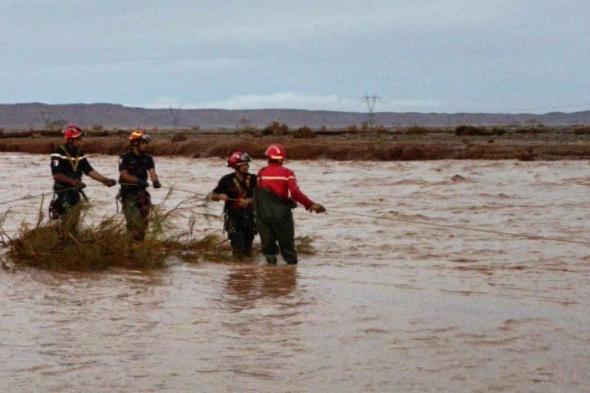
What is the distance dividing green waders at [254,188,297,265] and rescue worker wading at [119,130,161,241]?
59.0 inches

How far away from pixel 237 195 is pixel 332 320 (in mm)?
4021

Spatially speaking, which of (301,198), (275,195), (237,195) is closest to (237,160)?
(237,195)

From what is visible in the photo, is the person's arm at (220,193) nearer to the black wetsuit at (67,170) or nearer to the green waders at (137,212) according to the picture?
the green waders at (137,212)

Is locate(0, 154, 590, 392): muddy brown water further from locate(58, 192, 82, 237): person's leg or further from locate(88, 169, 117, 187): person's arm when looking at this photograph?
locate(88, 169, 117, 187): person's arm

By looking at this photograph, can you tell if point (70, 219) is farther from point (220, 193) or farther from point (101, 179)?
point (220, 193)

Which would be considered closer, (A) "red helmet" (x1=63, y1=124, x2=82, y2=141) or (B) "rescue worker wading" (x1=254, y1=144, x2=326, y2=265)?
(B) "rescue worker wading" (x1=254, y1=144, x2=326, y2=265)

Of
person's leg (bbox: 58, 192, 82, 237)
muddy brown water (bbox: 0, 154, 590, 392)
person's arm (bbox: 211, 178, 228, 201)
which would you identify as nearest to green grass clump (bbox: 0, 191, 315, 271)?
person's leg (bbox: 58, 192, 82, 237)

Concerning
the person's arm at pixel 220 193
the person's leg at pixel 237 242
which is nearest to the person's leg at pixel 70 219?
the person's arm at pixel 220 193

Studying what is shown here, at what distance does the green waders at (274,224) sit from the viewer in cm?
1395

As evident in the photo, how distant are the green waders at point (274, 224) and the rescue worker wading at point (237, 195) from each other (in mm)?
517

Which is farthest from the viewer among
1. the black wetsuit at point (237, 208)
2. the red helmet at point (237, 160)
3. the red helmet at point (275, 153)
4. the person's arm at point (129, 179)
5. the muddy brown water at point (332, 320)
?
the person's arm at point (129, 179)

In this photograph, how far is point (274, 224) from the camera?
555 inches

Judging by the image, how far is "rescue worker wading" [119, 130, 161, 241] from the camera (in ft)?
48.8

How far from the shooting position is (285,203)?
13984 millimetres
